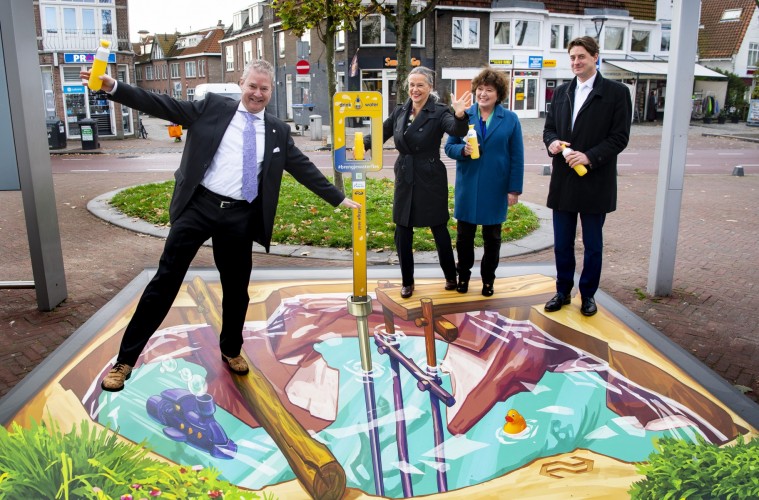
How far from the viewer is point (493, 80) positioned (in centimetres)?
472

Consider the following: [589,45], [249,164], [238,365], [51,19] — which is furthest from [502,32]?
[238,365]

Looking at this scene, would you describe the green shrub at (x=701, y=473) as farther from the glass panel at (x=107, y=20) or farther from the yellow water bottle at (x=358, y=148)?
the glass panel at (x=107, y=20)

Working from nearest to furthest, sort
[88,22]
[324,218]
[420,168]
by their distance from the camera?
1. [420,168]
2. [324,218]
3. [88,22]

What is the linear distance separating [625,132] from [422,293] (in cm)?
192

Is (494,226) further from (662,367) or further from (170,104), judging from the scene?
(170,104)

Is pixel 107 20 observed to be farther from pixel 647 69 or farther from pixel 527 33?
pixel 647 69

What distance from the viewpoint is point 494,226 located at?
502 cm

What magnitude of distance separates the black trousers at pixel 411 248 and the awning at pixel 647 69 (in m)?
34.1

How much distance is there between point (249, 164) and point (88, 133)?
70.7 ft

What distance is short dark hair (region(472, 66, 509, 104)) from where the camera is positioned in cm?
472

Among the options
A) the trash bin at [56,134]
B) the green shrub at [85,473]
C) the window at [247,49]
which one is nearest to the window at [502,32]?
the window at [247,49]

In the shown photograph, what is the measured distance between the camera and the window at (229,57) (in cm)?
4826

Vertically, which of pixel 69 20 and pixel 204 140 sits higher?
pixel 69 20

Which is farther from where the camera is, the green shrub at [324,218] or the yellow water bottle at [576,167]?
the green shrub at [324,218]
